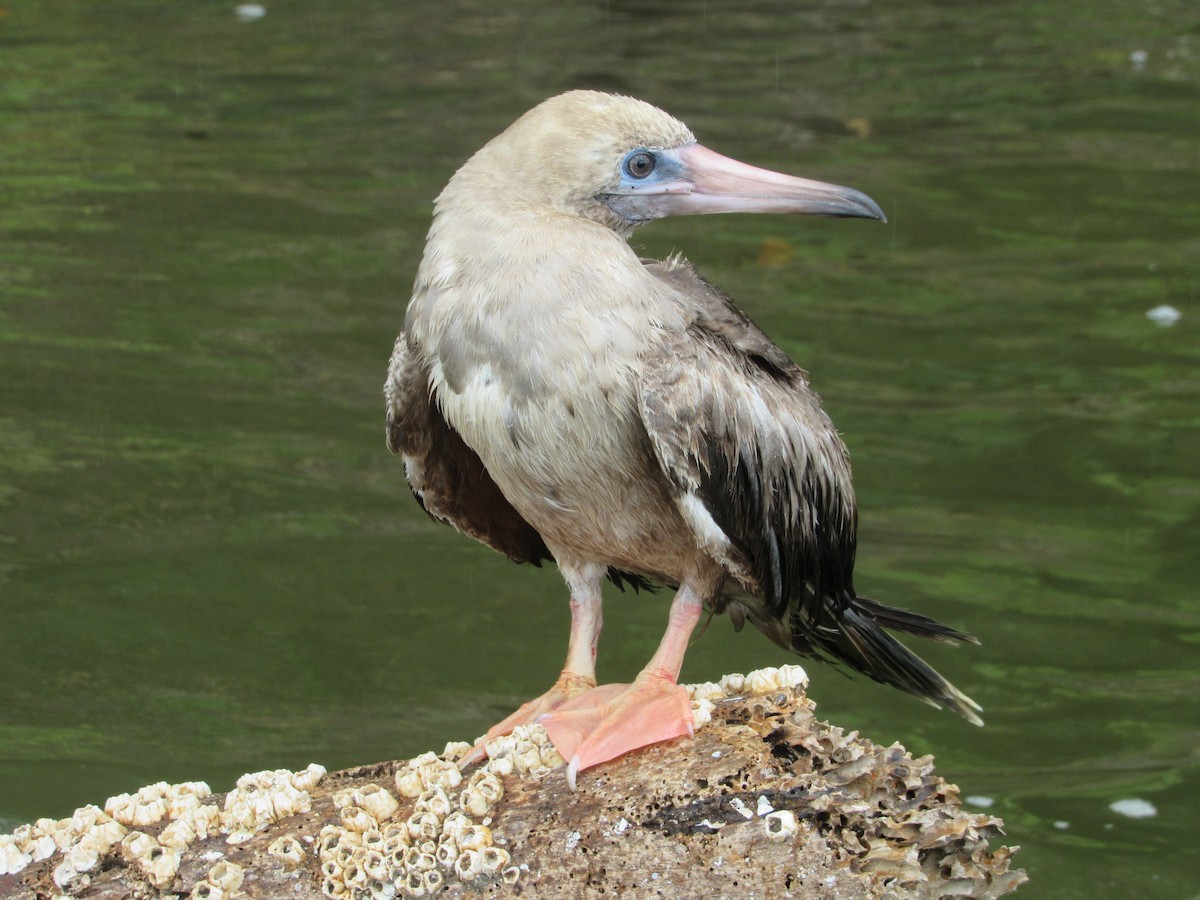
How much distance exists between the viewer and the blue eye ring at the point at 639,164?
4320 mm

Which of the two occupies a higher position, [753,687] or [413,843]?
[753,687]

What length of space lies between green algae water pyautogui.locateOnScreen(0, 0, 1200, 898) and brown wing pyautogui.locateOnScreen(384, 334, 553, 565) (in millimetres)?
1288

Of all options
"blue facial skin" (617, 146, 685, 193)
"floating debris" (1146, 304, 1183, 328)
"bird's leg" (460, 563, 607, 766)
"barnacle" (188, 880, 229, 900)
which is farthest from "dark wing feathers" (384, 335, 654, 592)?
"floating debris" (1146, 304, 1183, 328)

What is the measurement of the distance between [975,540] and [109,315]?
5.33 meters

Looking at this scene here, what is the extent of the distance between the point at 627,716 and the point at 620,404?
799 millimetres

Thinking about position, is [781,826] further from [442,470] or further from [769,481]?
[442,470]

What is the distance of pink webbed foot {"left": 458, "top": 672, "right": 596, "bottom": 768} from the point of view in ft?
13.4

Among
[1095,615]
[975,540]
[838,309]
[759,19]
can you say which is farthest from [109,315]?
[759,19]

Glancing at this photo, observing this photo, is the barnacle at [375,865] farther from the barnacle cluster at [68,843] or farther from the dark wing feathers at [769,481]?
the dark wing feathers at [769,481]

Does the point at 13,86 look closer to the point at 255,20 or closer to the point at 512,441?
the point at 255,20

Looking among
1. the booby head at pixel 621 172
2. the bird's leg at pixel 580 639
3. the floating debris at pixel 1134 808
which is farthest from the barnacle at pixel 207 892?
the floating debris at pixel 1134 808

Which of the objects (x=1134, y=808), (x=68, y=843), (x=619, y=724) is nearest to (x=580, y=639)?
(x=619, y=724)

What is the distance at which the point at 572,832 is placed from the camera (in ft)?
12.2

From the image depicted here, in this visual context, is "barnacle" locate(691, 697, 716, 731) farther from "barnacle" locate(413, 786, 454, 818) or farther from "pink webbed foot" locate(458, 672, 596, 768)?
"barnacle" locate(413, 786, 454, 818)
